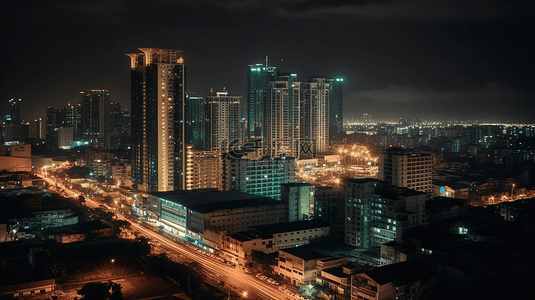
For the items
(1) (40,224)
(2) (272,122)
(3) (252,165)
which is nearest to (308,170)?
(2) (272,122)

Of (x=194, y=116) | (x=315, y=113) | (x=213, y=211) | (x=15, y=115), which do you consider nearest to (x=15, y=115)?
(x=15, y=115)

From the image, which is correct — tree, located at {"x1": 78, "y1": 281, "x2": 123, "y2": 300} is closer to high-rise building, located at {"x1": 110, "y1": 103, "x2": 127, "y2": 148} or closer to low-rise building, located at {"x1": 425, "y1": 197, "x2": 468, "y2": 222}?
low-rise building, located at {"x1": 425, "y1": 197, "x2": 468, "y2": 222}

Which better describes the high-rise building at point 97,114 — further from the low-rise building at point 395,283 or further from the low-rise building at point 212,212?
the low-rise building at point 395,283

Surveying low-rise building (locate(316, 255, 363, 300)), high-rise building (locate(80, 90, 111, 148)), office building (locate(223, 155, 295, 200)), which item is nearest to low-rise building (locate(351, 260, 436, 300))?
low-rise building (locate(316, 255, 363, 300))

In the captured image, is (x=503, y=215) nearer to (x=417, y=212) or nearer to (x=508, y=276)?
(x=417, y=212)

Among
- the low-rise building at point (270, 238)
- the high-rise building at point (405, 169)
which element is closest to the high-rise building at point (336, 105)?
the high-rise building at point (405, 169)
